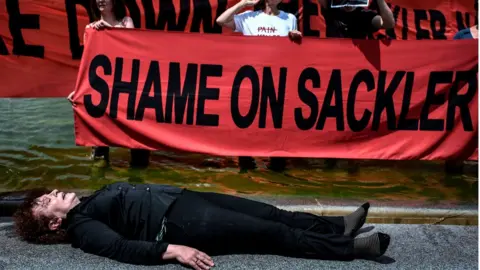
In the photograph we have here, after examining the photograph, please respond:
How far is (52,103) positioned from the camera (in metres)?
8.98

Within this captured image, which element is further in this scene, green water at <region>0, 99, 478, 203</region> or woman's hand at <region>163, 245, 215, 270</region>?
green water at <region>0, 99, 478, 203</region>

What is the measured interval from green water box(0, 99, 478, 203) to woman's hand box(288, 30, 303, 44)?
1311 millimetres

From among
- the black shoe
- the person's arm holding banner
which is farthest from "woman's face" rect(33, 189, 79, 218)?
the person's arm holding banner

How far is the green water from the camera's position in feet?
17.2

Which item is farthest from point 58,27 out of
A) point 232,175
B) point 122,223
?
point 122,223

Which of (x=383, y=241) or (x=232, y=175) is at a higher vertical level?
(x=383, y=241)

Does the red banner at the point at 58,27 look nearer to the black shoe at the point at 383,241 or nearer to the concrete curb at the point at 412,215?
the concrete curb at the point at 412,215

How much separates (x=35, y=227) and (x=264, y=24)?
2.76 m

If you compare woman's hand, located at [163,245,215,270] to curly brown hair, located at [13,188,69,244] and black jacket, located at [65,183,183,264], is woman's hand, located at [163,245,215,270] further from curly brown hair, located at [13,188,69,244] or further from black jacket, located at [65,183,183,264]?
curly brown hair, located at [13,188,69,244]

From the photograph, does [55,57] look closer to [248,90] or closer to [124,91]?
[124,91]

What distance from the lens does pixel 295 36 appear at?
17.0 ft

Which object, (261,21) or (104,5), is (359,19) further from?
(104,5)

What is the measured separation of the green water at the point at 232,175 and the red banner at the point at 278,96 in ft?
1.04

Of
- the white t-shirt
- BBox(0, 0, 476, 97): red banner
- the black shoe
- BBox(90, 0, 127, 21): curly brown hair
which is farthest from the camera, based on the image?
BBox(0, 0, 476, 97): red banner
